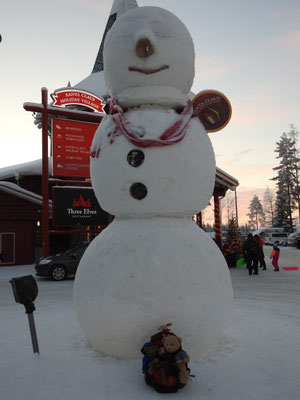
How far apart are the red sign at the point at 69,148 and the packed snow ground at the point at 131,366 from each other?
8.25 metres

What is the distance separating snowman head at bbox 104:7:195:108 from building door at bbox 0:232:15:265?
588 inches

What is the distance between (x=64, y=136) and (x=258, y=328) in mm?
11110

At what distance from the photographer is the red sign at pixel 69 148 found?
13.6 metres

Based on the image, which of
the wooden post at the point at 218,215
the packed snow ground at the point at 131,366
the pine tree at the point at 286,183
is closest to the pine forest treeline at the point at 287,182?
the pine tree at the point at 286,183

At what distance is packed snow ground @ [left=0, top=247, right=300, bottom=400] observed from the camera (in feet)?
10.4

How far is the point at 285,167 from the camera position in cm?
4291

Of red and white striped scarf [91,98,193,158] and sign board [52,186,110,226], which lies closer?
red and white striped scarf [91,98,193,158]

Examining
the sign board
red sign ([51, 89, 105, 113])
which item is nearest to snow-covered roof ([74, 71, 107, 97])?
red sign ([51, 89, 105, 113])

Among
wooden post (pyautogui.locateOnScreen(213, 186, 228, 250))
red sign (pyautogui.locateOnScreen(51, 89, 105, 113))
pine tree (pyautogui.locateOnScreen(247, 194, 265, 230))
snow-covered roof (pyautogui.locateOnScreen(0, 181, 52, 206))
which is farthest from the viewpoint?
pine tree (pyautogui.locateOnScreen(247, 194, 265, 230))

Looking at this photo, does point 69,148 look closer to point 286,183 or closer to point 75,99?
point 75,99

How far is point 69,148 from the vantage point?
13.8 metres

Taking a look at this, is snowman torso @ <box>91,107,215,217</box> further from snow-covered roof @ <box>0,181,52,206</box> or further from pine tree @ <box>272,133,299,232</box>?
pine tree @ <box>272,133,299,232</box>

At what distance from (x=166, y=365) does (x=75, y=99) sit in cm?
1470

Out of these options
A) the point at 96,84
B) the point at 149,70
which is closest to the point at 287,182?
the point at 96,84
